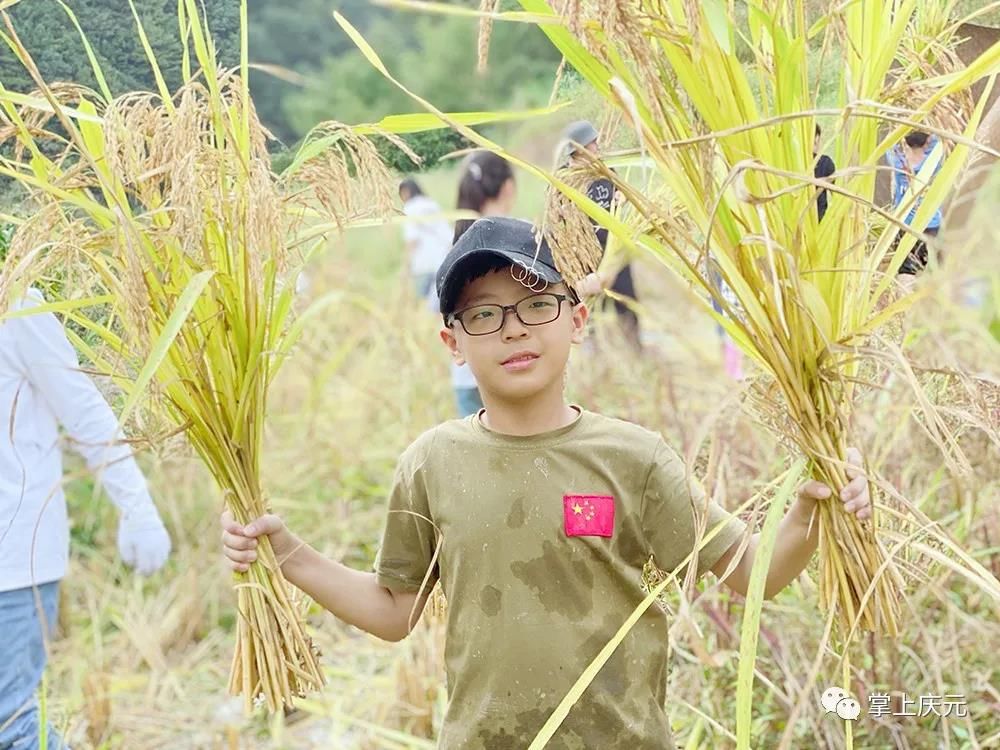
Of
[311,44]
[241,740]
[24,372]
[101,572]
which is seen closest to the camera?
[24,372]

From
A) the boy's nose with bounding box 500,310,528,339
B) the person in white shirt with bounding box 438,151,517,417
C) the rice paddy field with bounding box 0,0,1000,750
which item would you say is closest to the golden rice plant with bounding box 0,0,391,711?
the rice paddy field with bounding box 0,0,1000,750

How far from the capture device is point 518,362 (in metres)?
1.66

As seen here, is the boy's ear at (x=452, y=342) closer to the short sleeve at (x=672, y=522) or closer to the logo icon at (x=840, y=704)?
the short sleeve at (x=672, y=522)

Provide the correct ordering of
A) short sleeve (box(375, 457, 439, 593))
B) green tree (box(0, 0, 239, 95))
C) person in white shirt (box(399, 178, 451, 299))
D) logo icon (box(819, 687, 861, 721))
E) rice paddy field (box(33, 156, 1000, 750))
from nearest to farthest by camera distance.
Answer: logo icon (box(819, 687, 861, 721)) < short sleeve (box(375, 457, 439, 593)) < green tree (box(0, 0, 239, 95)) < rice paddy field (box(33, 156, 1000, 750)) < person in white shirt (box(399, 178, 451, 299))

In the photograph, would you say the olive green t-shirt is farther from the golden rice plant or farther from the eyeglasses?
the golden rice plant

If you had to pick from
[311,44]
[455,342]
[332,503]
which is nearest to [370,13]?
[311,44]

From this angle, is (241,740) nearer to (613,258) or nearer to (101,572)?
(101,572)

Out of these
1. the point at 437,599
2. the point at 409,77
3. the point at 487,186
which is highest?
the point at 409,77

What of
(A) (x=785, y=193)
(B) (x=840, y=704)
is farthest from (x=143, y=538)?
(A) (x=785, y=193)

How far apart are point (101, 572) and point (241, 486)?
10.3 feet

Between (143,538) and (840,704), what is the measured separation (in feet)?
5.08

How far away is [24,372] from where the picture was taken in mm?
2412

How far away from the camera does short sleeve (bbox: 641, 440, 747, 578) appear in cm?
169

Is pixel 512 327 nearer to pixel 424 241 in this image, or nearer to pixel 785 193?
pixel 785 193
